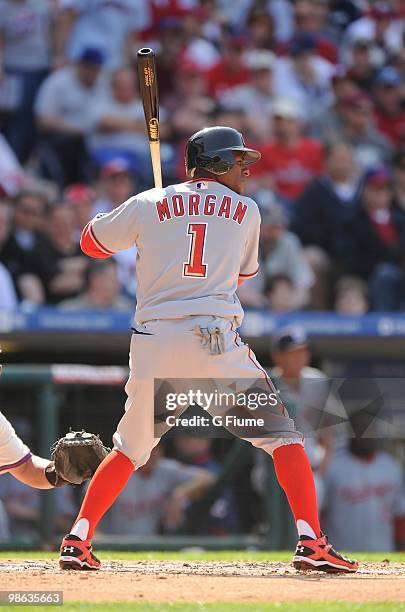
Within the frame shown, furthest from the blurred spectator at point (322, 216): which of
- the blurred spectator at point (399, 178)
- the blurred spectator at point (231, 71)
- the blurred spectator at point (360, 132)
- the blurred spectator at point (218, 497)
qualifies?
the blurred spectator at point (218, 497)

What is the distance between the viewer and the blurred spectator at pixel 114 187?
33.8 ft

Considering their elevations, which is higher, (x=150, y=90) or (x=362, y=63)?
(x=362, y=63)

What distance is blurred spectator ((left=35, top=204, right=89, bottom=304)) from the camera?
945 cm

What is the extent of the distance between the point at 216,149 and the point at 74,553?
1.58 m

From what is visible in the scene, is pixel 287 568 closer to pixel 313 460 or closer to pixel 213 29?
pixel 313 460

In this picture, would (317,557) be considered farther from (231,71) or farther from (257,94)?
(231,71)

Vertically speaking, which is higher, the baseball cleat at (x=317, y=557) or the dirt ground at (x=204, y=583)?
the baseball cleat at (x=317, y=557)

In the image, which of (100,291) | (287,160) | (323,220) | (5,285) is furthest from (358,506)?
(287,160)

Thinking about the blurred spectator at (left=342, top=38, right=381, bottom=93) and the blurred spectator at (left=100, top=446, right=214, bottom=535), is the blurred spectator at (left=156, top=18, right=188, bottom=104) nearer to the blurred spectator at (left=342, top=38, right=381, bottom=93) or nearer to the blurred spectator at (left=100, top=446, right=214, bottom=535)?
the blurred spectator at (left=342, top=38, right=381, bottom=93)

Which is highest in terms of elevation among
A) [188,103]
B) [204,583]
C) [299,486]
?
[188,103]

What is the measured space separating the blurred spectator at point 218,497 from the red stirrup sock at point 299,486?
3.14 m

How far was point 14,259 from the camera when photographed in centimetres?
954

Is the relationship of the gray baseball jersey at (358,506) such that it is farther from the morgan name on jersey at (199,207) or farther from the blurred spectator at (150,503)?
the morgan name on jersey at (199,207)

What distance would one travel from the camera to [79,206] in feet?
32.9
